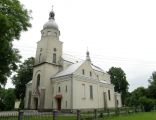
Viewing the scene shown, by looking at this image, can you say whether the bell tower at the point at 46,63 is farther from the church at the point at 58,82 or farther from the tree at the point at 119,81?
the tree at the point at 119,81

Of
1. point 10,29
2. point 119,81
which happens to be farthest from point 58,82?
point 119,81

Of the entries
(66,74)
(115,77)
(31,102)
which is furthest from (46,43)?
(115,77)

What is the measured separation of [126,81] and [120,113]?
3907cm

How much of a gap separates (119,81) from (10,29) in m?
49.8

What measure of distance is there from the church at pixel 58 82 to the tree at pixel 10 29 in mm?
11659

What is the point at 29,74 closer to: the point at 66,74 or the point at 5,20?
the point at 66,74

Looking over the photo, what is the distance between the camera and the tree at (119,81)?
61219 mm

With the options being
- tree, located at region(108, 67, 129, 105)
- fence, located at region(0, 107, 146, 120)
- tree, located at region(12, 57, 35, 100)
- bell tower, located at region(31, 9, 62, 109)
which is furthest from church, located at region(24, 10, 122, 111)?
tree, located at region(108, 67, 129, 105)

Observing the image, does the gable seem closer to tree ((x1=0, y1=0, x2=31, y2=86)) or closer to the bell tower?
the bell tower

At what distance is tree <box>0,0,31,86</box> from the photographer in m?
15.9

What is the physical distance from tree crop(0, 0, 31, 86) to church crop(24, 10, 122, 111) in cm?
1166

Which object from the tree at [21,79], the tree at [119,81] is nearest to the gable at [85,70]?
the tree at [21,79]

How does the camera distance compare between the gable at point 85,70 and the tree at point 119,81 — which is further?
the tree at point 119,81

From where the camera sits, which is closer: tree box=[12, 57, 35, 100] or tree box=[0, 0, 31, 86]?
tree box=[0, 0, 31, 86]
